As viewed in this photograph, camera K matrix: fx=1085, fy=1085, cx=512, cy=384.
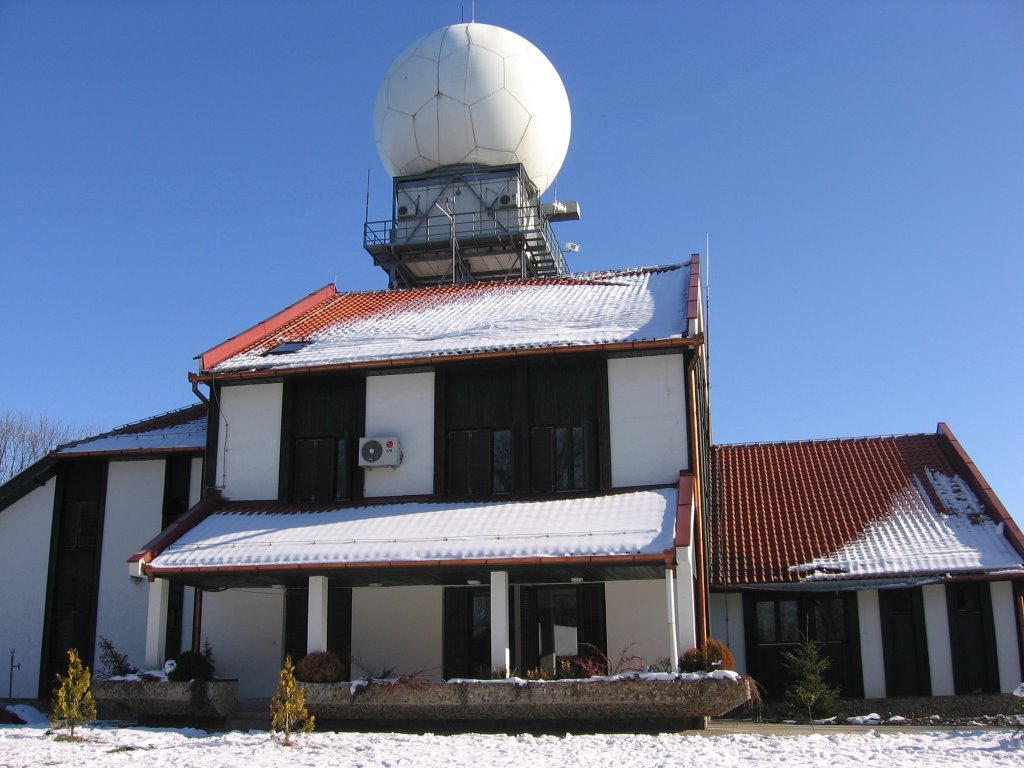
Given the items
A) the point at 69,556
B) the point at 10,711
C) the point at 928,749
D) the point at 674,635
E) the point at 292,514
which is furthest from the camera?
the point at 69,556

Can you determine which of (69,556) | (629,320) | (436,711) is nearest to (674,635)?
(436,711)

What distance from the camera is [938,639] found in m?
18.7

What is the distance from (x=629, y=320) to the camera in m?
19.8

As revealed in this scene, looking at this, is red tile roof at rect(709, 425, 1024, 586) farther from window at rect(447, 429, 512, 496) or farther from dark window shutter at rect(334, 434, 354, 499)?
dark window shutter at rect(334, 434, 354, 499)

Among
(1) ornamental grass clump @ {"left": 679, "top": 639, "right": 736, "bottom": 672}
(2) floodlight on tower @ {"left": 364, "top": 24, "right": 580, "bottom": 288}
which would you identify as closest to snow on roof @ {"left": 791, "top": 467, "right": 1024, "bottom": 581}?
(1) ornamental grass clump @ {"left": 679, "top": 639, "right": 736, "bottom": 672}

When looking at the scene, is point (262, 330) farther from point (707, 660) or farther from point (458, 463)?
point (707, 660)

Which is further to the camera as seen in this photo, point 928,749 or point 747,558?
point 747,558

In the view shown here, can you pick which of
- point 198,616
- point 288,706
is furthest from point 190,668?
point 288,706

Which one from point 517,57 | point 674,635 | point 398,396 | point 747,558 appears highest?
point 517,57

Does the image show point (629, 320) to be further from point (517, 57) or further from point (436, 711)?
point (517, 57)

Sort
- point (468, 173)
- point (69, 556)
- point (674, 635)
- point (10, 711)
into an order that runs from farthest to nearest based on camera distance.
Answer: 1. point (468, 173)
2. point (69, 556)
3. point (10, 711)
4. point (674, 635)

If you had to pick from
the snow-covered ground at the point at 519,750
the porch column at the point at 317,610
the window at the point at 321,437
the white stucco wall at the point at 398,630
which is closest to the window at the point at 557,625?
the white stucco wall at the point at 398,630

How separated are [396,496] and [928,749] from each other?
9768mm

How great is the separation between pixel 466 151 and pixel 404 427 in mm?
15967
